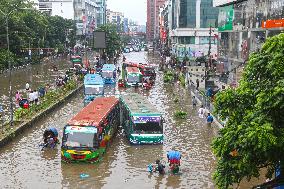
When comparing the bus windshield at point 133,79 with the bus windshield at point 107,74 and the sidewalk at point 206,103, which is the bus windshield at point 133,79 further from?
the sidewalk at point 206,103

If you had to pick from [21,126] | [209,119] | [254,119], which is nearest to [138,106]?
[209,119]

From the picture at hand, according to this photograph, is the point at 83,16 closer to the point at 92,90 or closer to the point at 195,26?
the point at 195,26

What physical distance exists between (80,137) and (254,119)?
13.9 metres

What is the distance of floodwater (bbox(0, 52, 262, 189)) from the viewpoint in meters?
21.4

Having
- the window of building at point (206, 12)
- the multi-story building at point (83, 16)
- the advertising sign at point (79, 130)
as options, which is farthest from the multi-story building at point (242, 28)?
the multi-story building at point (83, 16)

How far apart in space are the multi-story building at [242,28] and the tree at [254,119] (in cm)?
2710

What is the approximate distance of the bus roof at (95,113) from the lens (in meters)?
25.2

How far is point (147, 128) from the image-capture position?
27984 millimetres

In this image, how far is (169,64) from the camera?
303 ft

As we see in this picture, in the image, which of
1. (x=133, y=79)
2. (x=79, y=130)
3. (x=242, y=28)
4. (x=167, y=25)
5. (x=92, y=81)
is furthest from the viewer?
(x=167, y=25)

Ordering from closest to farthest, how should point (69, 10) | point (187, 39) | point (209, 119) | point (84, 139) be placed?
point (84, 139) → point (209, 119) → point (187, 39) → point (69, 10)

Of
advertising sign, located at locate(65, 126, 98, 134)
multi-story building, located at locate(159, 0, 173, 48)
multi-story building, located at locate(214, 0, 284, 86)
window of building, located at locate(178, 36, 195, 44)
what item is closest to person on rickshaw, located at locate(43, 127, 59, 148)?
advertising sign, located at locate(65, 126, 98, 134)

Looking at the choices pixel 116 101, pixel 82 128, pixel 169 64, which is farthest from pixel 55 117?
pixel 169 64

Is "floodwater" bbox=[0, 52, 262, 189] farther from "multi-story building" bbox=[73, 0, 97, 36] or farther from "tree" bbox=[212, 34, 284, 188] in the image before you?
"multi-story building" bbox=[73, 0, 97, 36]
